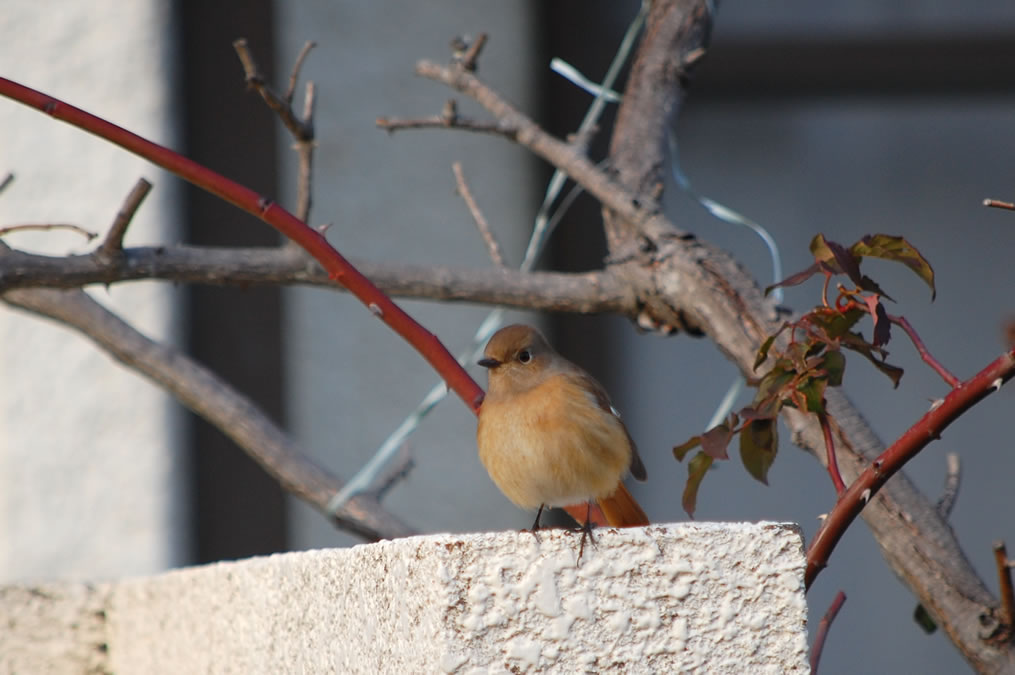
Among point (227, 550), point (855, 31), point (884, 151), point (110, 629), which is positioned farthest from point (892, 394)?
point (110, 629)

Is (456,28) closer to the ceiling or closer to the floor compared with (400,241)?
closer to the ceiling

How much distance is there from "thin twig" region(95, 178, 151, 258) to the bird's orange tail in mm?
730

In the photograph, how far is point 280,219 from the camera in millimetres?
1466

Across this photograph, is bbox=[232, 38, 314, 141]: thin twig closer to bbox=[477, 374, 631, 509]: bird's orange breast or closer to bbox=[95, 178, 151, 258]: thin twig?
bbox=[95, 178, 151, 258]: thin twig

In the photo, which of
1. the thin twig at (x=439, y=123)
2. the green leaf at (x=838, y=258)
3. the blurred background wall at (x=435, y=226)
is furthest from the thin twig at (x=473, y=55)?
the blurred background wall at (x=435, y=226)

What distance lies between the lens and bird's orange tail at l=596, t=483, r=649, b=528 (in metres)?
1.65

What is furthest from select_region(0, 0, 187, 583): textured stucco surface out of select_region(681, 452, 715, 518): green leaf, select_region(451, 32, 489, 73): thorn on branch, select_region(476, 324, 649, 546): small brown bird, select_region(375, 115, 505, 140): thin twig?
select_region(681, 452, 715, 518): green leaf

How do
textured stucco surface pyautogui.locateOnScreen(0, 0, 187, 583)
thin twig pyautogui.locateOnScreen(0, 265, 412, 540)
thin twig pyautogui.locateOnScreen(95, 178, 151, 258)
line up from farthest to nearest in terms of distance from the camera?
textured stucco surface pyautogui.locateOnScreen(0, 0, 187, 583), thin twig pyautogui.locateOnScreen(0, 265, 412, 540), thin twig pyautogui.locateOnScreen(95, 178, 151, 258)

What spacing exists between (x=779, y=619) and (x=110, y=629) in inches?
57.3

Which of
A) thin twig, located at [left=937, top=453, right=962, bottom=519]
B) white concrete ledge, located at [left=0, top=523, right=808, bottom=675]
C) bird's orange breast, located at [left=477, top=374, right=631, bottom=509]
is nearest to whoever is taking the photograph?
white concrete ledge, located at [left=0, top=523, right=808, bottom=675]

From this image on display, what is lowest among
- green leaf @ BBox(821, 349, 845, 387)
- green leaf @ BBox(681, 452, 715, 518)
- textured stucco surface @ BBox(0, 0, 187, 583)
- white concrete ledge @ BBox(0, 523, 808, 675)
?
white concrete ledge @ BBox(0, 523, 808, 675)

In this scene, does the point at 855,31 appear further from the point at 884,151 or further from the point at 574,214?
the point at 574,214

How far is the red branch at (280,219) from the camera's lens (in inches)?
54.1

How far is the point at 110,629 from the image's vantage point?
2201mm
